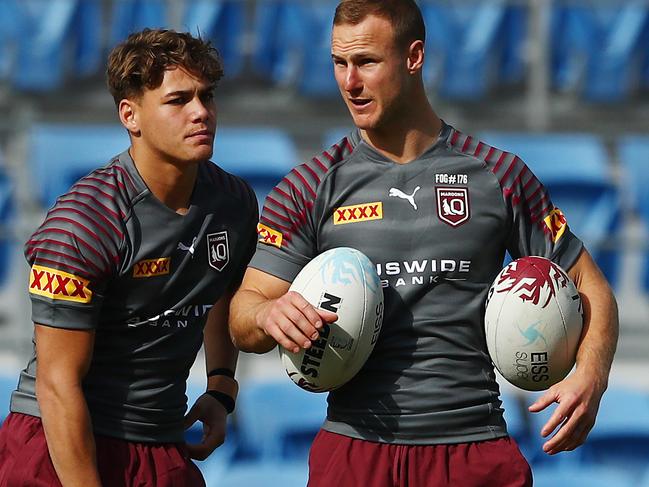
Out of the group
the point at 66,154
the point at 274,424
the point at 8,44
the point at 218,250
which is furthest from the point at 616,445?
the point at 8,44

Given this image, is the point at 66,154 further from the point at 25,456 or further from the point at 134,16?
the point at 25,456

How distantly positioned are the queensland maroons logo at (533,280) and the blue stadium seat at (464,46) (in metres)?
6.79

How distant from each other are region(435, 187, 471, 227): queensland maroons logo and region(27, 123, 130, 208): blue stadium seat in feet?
17.2

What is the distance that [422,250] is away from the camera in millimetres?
3469

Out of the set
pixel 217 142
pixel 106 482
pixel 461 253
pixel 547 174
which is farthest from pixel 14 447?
pixel 547 174

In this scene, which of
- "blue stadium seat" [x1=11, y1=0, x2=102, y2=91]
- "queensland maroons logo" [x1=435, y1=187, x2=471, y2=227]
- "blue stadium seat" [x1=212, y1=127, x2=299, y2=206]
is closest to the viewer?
"queensland maroons logo" [x1=435, y1=187, x2=471, y2=227]

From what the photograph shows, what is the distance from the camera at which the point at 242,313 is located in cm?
342

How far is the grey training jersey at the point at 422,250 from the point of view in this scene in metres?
3.47

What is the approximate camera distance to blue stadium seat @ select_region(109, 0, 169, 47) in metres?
10.2

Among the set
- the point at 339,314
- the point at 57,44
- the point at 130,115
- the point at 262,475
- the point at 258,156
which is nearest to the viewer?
the point at 339,314

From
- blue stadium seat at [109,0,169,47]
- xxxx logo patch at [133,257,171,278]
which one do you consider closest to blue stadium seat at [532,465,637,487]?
xxxx logo patch at [133,257,171,278]

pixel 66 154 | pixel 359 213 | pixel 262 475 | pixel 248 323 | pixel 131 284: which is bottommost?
pixel 262 475

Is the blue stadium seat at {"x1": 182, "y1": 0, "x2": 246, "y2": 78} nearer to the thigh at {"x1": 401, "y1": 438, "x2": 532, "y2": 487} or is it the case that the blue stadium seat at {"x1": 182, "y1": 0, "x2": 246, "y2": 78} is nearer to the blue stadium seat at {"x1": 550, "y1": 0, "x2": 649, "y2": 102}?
the blue stadium seat at {"x1": 550, "y1": 0, "x2": 649, "y2": 102}

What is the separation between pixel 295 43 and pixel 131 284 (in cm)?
707
